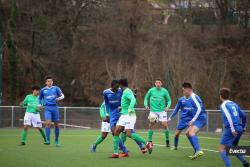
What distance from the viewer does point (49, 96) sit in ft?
73.2

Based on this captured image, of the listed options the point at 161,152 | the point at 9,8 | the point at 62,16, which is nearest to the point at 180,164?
the point at 161,152

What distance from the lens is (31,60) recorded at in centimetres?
5209

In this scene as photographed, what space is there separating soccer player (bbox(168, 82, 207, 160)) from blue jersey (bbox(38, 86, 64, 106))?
491 centimetres

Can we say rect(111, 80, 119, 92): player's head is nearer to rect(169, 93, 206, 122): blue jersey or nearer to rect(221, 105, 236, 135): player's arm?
rect(169, 93, 206, 122): blue jersey

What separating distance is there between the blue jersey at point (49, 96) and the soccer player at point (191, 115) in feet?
16.1

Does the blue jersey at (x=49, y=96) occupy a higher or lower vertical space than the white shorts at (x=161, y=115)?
higher

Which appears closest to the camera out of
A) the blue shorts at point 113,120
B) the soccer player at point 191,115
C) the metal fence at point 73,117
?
the soccer player at point 191,115

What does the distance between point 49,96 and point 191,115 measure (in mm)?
5421

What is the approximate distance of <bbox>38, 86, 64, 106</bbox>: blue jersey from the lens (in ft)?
72.9

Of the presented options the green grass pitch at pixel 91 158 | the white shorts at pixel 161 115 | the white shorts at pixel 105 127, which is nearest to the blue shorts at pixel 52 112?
the green grass pitch at pixel 91 158

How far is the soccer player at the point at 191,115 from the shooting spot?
1719 cm

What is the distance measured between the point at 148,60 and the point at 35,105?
26.0 m

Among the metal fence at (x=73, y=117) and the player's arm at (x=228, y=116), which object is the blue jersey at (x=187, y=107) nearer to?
the player's arm at (x=228, y=116)

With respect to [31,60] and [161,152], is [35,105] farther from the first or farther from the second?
[31,60]
